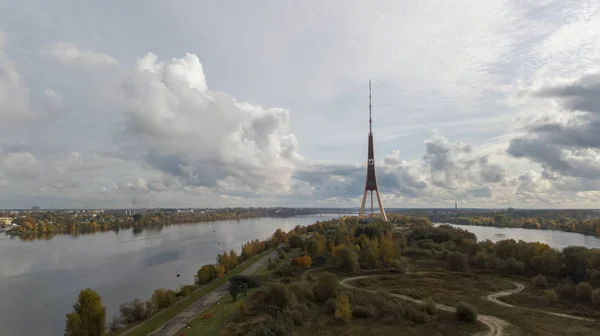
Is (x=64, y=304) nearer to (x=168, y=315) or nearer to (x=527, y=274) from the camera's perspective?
(x=168, y=315)

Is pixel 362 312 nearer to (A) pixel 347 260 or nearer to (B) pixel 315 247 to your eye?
(A) pixel 347 260

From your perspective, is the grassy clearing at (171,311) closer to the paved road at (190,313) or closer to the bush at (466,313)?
the paved road at (190,313)

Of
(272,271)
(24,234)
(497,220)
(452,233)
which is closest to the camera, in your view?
(272,271)

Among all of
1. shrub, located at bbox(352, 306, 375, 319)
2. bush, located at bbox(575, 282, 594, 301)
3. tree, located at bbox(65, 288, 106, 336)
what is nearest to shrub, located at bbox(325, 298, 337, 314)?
shrub, located at bbox(352, 306, 375, 319)

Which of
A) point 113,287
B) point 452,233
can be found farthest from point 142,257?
point 452,233

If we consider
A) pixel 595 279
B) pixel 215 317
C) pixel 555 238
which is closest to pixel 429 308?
pixel 215 317
